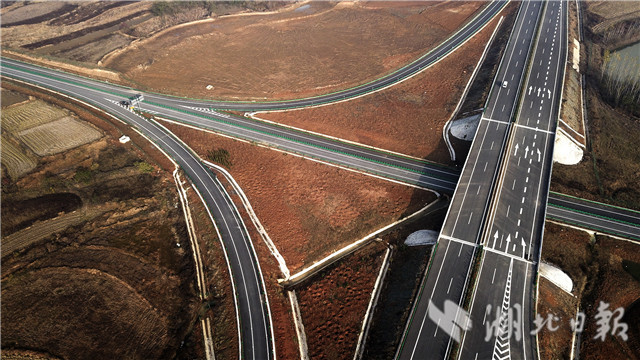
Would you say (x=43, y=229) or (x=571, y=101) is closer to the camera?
(x=43, y=229)

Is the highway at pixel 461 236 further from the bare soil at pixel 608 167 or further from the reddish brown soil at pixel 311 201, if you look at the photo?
the bare soil at pixel 608 167

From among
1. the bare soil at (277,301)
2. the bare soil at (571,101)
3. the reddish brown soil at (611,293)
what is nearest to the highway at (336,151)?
the reddish brown soil at (611,293)

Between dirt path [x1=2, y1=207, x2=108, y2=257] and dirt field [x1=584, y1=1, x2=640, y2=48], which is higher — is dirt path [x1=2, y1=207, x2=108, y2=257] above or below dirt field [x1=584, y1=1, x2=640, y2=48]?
below

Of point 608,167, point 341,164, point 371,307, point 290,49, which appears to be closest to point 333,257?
point 371,307

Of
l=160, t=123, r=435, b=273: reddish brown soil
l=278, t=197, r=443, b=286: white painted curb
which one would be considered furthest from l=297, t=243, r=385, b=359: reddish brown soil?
l=160, t=123, r=435, b=273: reddish brown soil

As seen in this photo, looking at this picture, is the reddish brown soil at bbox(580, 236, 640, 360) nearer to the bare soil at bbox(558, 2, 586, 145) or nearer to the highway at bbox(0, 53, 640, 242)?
the highway at bbox(0, 53, 640, 242)

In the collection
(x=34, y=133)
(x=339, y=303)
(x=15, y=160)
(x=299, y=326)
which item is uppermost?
(x=34, y=133)

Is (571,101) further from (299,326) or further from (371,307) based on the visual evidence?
(299,326)
